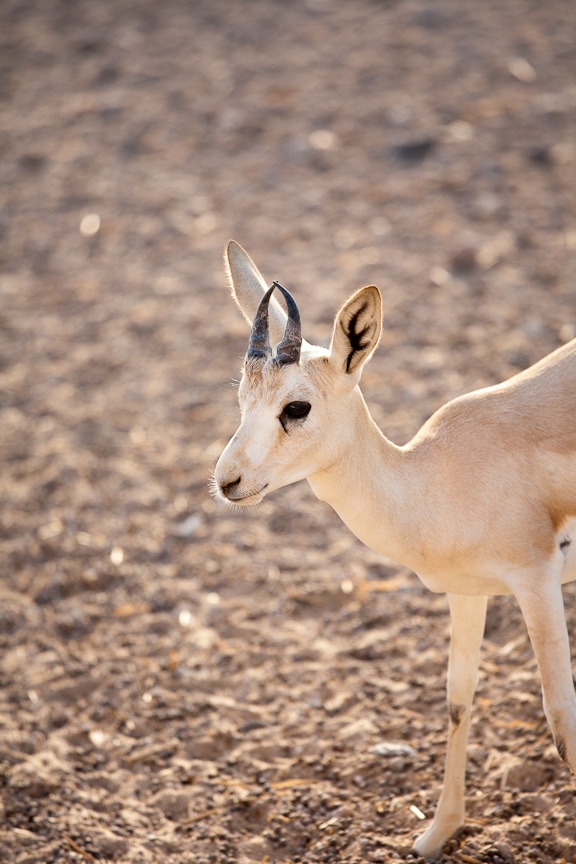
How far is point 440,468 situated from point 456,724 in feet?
3.66

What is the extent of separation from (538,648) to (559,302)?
474 centimetres

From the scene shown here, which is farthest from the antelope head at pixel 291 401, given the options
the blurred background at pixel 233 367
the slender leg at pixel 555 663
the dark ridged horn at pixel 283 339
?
the blurred background at pixel 233 367

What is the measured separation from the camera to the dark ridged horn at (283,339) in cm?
333

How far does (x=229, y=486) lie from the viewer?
10.9ft

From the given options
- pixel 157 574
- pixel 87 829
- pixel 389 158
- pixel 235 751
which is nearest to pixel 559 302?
pixel 389 158

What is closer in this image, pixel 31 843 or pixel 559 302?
pixel 31 843

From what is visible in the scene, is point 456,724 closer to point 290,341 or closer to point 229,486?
point 229,486

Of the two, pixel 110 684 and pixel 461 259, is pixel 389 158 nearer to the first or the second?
pixel 461 259

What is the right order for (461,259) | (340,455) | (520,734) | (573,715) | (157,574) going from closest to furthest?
(573,715), (340,455), (520,734), (157,574), (461,259)

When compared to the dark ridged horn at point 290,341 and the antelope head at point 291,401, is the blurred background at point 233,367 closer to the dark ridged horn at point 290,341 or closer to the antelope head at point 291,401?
the antelope head at point 291,401

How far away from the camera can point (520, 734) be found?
436 centimetres

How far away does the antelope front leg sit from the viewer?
3.82 meters

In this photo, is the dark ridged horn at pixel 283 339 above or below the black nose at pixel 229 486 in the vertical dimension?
above

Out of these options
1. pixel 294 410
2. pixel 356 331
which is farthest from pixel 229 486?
pixel 356 331
